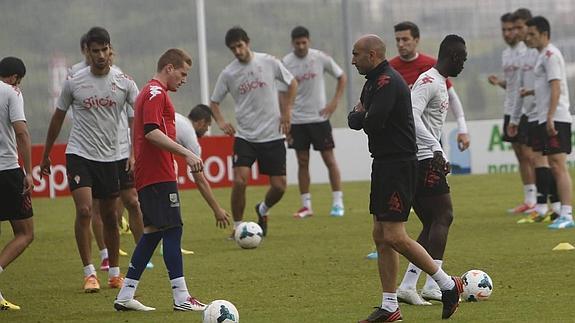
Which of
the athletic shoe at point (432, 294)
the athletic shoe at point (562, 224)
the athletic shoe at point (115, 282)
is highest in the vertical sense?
the athletic shoe at point (432, 294)

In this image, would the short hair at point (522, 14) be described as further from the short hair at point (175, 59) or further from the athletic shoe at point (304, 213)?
the short hair at point (175, 59)

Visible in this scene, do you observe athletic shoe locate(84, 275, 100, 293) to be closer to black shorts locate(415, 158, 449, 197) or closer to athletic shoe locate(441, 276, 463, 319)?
black shorts locate(415, 158, 449, 197)

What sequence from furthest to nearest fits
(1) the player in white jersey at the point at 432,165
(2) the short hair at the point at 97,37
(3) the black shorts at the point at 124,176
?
(3) the black shorts at the point at 124,176 → (2) the short hair at the point at 97,37 → (1) the player in white jersey at the point at 432,165

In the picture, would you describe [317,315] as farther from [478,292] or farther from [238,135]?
[238,135]

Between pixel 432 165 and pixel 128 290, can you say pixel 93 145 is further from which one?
pixel 432 165

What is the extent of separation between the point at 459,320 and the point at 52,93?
20110 mm

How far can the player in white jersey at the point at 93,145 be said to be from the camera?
12172 mm

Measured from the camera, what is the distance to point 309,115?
19.8 meters

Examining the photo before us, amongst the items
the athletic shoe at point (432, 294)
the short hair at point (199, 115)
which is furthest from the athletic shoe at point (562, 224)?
the athletic shoe at point (432, 294)

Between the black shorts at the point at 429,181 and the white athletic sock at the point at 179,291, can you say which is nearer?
the black shorts at the point at 429,181

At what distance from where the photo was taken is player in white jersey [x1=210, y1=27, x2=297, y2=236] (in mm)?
16766

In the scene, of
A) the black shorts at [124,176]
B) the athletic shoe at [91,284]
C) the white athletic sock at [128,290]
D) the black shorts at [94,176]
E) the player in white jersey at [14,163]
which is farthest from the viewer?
the black shorts at [124,176]

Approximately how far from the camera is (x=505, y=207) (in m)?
19.7

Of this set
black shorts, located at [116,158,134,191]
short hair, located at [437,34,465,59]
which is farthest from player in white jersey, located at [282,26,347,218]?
short hair, located at [437,34,465,59]
